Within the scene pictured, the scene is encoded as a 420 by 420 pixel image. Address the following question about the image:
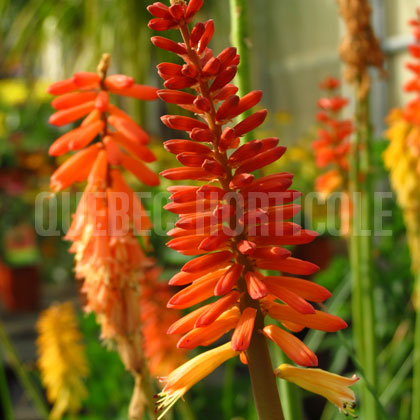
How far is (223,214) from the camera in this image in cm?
39

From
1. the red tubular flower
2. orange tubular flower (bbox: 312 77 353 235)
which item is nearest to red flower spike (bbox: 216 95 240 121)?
the red tubular flower

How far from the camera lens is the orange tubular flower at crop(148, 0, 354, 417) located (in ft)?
1.26

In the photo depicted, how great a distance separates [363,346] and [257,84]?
3.43 metres

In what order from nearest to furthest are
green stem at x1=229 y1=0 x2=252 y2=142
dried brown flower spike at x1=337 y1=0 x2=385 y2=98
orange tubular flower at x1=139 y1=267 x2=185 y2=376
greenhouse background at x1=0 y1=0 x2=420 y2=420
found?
green stem at x1=229 y1=0 x2=252 y2=142 < dried brown flower spike at x1=337 y1=0 x2=385 y2=98 < orange tubular flower at x1=139 y1=267 x2=185 y2=376 < greenhouse background at x1=0 y1=0 x2=420 y2=420

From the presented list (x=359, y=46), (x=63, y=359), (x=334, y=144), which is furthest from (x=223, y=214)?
(x=63, y=359)

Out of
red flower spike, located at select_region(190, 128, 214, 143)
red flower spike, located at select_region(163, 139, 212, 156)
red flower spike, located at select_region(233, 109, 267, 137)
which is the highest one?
red flower spike, located at select_region(233, 109, 267, 137)

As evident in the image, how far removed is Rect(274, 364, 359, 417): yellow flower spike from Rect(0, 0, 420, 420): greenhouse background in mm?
776

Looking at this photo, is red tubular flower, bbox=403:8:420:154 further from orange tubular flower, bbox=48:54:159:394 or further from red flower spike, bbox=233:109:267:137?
red flower spike, bbox=233:109:267:137

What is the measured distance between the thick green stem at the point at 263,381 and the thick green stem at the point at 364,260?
0.44 meters

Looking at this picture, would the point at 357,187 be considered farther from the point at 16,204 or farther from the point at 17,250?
the point at 16,204

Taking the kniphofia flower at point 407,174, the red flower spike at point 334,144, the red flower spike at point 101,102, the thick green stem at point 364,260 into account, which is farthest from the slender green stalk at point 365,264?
the red flower spike at point 101,102

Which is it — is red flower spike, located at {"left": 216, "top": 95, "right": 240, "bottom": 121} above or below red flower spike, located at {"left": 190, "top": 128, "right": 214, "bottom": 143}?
above

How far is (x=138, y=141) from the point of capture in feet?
2.15

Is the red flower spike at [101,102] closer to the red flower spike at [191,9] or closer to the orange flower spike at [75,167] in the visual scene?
the orange flower spike at [75,167]
